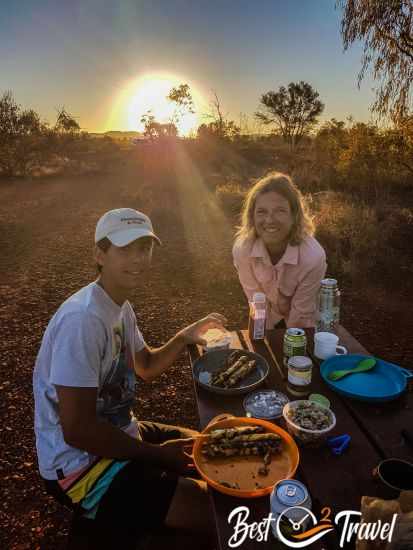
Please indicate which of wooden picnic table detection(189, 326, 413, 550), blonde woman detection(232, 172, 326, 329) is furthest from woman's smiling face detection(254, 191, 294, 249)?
wooden picnic table detection(189, 326, 413, 550)

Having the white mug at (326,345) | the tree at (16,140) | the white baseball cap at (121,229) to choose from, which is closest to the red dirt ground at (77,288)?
the white mug at (326,345)

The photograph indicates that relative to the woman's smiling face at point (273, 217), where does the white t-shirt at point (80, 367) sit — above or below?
below

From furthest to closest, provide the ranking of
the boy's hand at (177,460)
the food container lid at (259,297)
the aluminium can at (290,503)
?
the food container lid at (259,297) < the boy's hand at (177,460) < the aluminium can at (290,503)

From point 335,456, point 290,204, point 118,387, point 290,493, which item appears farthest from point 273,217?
point 290,493

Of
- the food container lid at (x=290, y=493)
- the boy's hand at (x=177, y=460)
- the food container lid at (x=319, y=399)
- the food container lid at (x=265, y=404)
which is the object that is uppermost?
the food container lid at (x=290, y=493)

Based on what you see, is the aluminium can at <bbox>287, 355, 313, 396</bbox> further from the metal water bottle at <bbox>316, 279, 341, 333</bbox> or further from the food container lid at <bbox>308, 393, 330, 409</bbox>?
the metal water bottle at <bbox>316, 279, 341, 333</bbox>

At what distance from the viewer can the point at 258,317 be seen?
2.69 metres

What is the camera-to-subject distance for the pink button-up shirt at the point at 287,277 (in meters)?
3.33

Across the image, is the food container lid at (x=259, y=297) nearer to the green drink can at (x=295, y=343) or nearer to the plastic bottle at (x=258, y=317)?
the plastic bottle at (x=258, y=317)

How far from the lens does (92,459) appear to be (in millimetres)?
1855

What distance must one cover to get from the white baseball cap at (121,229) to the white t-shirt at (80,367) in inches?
9.9

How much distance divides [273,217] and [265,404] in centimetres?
174

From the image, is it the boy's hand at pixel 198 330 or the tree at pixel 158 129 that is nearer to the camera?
the boy's hand at pixel 198 330

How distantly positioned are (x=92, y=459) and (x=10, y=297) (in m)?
5.00
